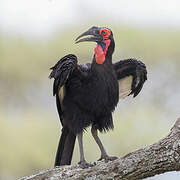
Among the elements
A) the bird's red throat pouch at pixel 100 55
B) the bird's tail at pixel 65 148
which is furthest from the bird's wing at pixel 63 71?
the bird's tail at pixel 65 148

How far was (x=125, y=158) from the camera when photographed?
3.30 m

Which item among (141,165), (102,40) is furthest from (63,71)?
(141,165)

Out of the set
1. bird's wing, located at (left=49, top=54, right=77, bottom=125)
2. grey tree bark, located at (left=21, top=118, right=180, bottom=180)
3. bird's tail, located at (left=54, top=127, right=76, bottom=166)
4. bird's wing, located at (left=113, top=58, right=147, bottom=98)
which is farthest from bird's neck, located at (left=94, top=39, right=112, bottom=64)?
grey tree bark, located at (left=21, top=118, right=180, bottom=180)

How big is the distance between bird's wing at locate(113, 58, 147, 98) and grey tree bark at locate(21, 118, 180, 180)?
96 centimetres

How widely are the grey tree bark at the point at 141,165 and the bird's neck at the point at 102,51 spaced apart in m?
0.80

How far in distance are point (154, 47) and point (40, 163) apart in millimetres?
1932

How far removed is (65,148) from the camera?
13.4 feet

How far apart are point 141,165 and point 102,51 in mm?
972

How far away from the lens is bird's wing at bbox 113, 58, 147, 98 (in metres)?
4.18

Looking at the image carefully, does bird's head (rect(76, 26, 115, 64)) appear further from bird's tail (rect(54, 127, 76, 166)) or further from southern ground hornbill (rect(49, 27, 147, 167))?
bird's tail (rect(54, 127, 76, 166))

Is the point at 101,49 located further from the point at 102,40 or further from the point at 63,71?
the point at 63,71

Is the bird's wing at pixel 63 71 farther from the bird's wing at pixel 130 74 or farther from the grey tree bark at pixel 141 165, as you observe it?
the grey tree bark at pixel 141 165

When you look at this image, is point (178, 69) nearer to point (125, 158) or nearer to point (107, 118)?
point (107, 118)

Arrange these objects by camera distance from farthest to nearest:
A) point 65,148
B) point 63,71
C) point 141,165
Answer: point 65,148
point 63,71
point 141,165
